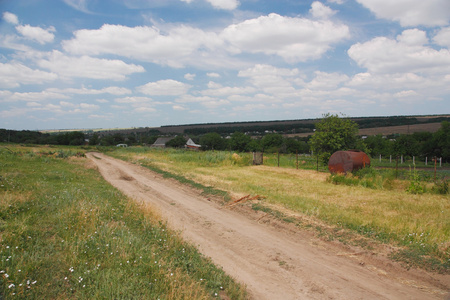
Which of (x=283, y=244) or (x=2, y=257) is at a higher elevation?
(x=2, y=257)

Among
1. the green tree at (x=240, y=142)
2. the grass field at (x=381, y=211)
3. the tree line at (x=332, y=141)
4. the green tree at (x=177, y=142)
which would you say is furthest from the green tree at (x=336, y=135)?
the green tree at (x=177, y=142)

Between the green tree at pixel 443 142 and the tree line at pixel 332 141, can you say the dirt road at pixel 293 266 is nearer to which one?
the tree line at pixel 332 141

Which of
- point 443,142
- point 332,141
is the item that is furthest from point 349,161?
point 443,142

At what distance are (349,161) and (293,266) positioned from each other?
14.0 metres

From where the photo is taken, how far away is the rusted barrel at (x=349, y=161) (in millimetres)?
18188

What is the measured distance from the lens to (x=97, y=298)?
388 centimetres

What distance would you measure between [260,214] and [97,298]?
21.9 feet

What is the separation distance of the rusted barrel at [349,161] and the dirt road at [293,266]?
1085 cm

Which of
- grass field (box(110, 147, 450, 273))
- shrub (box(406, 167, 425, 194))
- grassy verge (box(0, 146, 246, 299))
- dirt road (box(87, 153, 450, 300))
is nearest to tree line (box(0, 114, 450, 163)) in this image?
grass field (box(110, 147, 450, 273))

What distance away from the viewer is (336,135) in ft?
73.7

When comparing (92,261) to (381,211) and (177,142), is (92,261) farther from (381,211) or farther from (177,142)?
(177,142)

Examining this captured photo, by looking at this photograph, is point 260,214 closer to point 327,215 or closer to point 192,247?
point 327,215

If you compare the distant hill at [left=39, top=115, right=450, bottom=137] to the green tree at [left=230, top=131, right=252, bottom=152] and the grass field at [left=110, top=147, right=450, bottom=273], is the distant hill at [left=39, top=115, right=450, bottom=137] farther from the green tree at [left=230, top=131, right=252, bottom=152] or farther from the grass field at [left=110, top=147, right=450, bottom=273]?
the grass field at [left=110, top=147, right=450, bottom=273]

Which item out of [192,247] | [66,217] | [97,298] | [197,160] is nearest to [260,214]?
[192,247]
